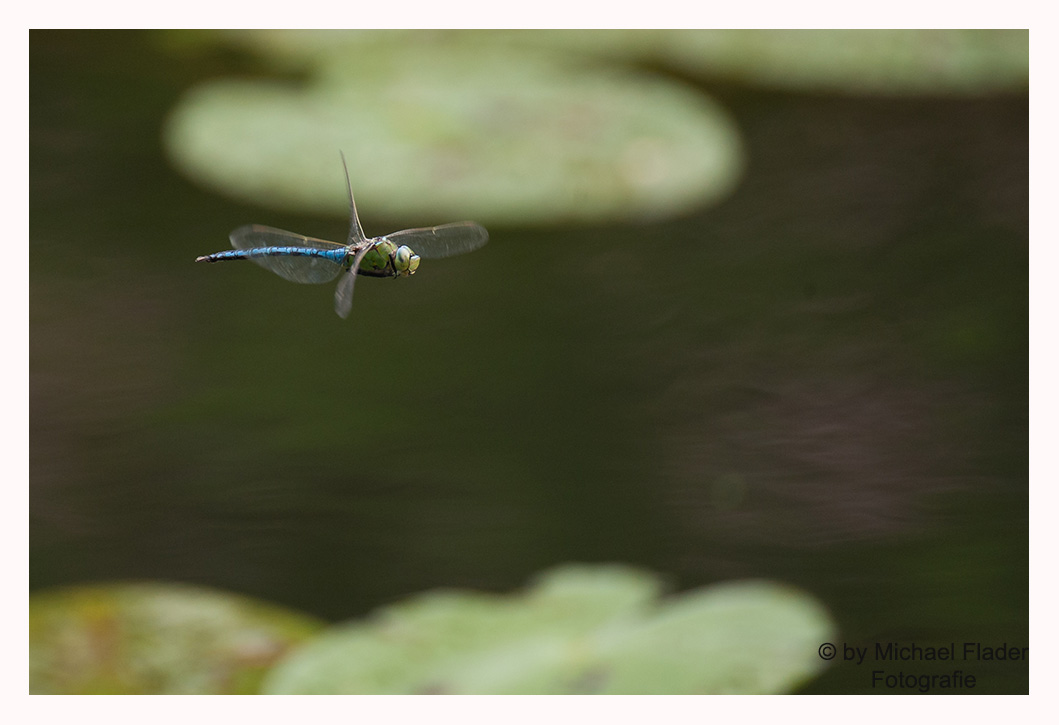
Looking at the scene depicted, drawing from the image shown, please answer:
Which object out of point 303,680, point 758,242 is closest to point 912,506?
point 758,242

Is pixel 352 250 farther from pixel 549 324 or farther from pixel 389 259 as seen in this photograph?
pixel 549 324

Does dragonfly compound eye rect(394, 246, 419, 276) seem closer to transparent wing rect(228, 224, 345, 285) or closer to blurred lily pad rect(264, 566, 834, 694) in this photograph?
transparent wing rect(228, 224, 345, 285)

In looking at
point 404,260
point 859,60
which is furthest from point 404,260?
point 859,60

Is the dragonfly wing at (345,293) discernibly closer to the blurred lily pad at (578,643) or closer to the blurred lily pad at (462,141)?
the blurred lily pad at (578,643)

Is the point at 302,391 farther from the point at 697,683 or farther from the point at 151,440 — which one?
the point at 697,683

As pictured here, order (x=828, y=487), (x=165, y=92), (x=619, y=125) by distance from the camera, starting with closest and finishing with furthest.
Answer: (x=828, y=487), (x=619, y=125), (x=165, y=92)

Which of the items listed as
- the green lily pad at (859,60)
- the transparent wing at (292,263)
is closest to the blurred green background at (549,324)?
the green lily pad at (859,60)
